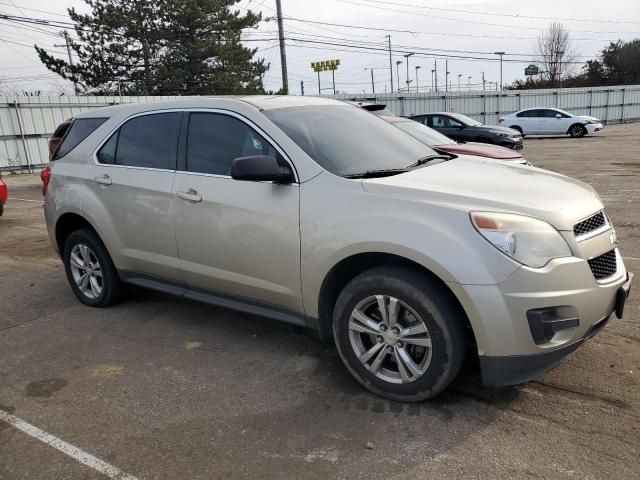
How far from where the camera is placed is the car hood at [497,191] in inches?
118

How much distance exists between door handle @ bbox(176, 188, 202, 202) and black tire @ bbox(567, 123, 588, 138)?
87.3 ft

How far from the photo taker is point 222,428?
10.2 ft

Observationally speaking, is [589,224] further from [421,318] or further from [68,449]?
[68,449]

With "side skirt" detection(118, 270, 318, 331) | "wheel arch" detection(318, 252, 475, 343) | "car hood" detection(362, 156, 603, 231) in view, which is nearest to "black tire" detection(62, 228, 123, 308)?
"side skirt" detection(118, 270, 318, 331)

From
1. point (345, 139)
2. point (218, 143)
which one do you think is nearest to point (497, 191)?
point (345, 139)

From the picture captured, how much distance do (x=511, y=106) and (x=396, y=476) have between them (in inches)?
1418

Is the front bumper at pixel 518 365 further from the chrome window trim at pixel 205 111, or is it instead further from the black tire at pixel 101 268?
the black tire at pixel 101 268

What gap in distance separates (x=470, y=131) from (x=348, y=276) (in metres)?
14.5

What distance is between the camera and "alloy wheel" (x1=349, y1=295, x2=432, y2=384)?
314 cm

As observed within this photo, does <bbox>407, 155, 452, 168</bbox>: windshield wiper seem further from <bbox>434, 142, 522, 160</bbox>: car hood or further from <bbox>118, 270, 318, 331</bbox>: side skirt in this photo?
<bbox>434, 142, 522, 160</bbox>: car hood

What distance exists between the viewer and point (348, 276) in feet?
11.5

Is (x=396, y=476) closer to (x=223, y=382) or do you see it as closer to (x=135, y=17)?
(x=223, y=382)

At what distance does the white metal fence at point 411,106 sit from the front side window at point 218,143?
60.8 feet

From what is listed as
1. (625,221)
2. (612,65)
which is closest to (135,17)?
(625,221)
